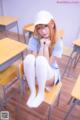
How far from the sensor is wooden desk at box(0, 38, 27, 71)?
1.42 metres

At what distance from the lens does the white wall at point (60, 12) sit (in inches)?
111

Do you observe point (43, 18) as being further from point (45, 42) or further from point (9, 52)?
point (9, 52)

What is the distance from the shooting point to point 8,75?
153 cm

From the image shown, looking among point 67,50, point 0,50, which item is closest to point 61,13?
point 67,50

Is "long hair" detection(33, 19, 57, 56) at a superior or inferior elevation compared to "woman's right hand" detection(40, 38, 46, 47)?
superior

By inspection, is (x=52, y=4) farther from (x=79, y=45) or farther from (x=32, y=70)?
(x=32, y=70)

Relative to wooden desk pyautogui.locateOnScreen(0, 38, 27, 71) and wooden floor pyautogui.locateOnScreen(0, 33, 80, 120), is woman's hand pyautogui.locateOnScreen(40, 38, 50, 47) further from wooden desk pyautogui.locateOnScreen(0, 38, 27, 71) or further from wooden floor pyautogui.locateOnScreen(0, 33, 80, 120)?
wooden floor pyautogui.locateOnScreen(0, 33, 80, 120)

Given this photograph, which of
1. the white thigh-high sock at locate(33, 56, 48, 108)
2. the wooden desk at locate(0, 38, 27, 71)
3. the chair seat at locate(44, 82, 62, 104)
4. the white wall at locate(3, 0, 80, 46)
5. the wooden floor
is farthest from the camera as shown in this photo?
the white wall at locate(3, 0, 80, 46)

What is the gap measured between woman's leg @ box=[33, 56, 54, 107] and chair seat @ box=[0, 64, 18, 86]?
0.34 meters

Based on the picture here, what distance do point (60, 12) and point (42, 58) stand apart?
2.01m

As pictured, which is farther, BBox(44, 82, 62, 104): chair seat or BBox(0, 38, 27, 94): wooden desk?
BBox(0, 38, 27, 94): wooden desk

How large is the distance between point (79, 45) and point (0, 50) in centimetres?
88

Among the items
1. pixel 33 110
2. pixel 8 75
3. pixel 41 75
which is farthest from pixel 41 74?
pixel 33 110

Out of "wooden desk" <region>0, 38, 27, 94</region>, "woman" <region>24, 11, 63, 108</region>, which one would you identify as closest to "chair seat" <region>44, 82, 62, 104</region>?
"woman" <region>24, 11, 63, 108</region>
